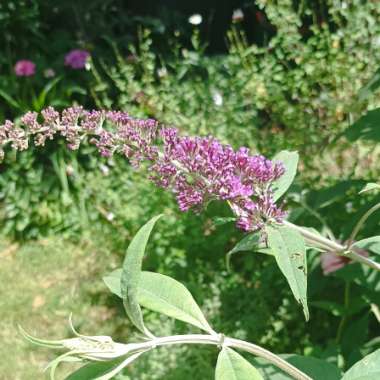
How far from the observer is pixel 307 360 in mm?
1433

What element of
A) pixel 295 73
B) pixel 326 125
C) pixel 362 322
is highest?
pixel 295 73

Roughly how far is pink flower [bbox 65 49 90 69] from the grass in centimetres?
106

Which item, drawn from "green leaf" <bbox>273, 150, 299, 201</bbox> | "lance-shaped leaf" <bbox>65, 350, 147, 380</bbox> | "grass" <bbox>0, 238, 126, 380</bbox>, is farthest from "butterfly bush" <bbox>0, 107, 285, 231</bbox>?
"grass" <bbox>0, 238, 126, 380</bbox>

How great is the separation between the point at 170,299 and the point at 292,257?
0.21 metres

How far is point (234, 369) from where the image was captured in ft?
3.21

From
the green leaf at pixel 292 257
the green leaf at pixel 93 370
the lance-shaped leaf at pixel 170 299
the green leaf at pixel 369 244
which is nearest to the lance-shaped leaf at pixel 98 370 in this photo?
the green leaf at pixel 93 370

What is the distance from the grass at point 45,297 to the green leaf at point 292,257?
219cm

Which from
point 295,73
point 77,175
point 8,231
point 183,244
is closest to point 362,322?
point 183,244

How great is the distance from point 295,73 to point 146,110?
83 centimetres

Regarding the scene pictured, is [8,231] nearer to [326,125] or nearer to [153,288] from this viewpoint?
[326,125]

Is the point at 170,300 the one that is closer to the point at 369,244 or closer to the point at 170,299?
the point at 170,299

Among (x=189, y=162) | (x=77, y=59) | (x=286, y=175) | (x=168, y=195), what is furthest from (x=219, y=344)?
(x=77, y=59)

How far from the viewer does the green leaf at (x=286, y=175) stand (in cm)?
123

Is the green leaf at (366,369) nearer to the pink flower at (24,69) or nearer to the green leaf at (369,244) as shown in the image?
the green leaf at (369,244)
